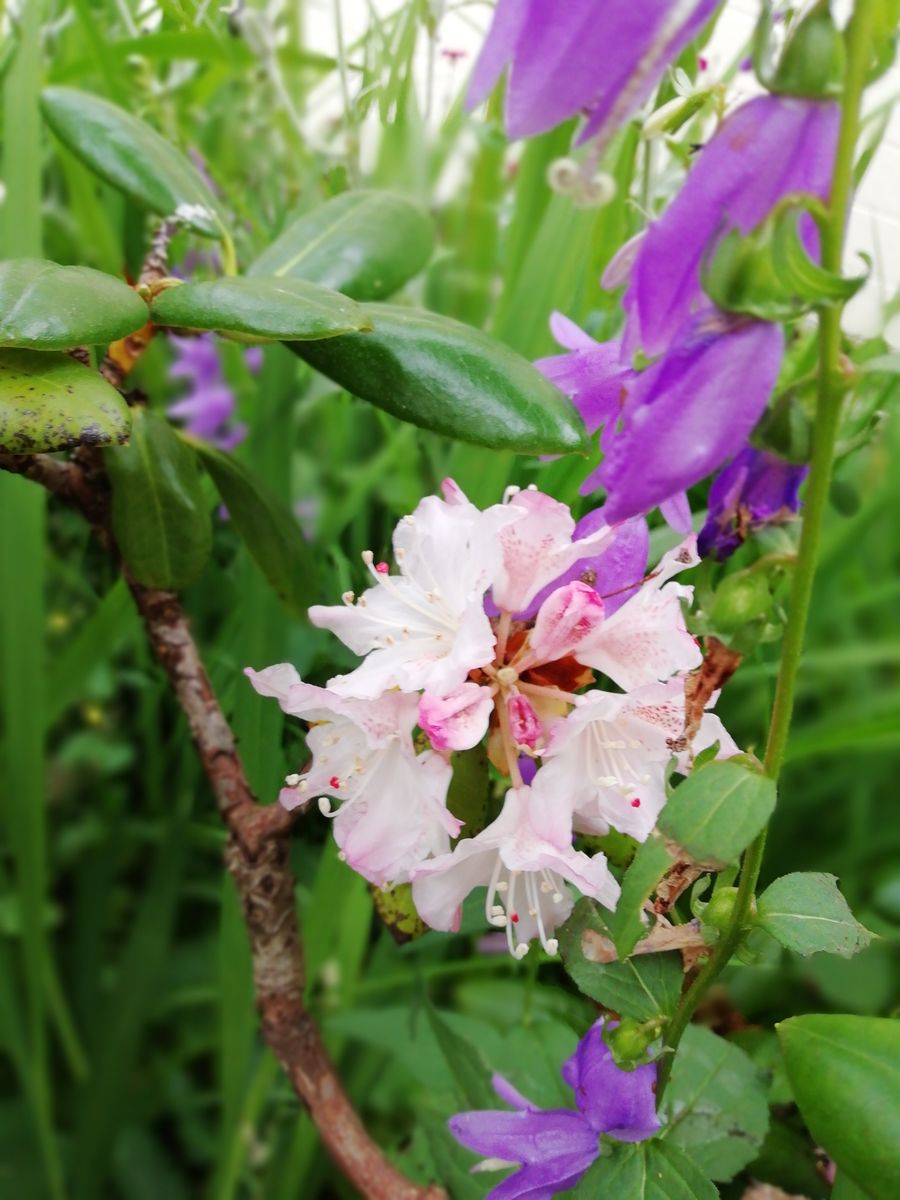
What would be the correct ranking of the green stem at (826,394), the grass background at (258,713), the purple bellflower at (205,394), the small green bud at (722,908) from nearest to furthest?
the green stem at (826,394)
the small green bud at (722,908)
the grass background at (258,713)
the purple bellflower at (205,394)

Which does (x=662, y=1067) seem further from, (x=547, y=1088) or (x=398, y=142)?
(x=398, y=142)

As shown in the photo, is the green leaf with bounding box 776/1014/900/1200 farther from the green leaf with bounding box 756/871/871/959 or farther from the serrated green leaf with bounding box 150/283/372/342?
the serrated green leaf with bounding box 150/283/372/342

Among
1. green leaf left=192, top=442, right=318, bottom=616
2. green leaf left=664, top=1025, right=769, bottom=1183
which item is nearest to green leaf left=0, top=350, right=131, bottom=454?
green leaf left=192, top=442, right=318, bottom=616

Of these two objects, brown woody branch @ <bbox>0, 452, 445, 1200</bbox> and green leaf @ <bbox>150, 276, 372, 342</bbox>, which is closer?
green leaf @ <bbox>150, 276, 372, 342</bbox>

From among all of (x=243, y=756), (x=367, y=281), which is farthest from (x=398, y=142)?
(x=243, y=756)

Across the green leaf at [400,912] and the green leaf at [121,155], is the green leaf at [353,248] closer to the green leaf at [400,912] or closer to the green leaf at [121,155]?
the green leaf at [121,155]

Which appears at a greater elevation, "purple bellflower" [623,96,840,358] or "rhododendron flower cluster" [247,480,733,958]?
"purple bellflower" [623,96,840,358]

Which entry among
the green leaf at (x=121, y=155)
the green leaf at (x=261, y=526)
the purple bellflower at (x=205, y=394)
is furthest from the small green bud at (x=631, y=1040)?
the purple bellflower at (x=205, y=394)
